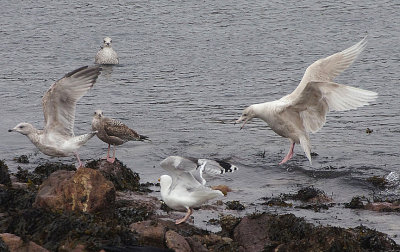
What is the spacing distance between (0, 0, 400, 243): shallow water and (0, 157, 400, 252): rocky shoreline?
1079 mm

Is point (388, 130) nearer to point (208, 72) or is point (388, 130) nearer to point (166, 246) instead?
point (208, 72)

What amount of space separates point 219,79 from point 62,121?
7.92 m

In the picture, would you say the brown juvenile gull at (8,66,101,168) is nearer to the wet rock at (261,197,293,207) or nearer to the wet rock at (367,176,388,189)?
the wet rock at (261,197,293,207)

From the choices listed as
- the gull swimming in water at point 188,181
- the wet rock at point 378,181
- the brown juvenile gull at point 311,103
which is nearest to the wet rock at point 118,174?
the gull swimming in water at point 188,181

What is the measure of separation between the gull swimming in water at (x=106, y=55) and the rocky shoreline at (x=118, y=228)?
9543 mm

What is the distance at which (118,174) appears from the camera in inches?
409

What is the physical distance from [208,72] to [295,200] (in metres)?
8.20

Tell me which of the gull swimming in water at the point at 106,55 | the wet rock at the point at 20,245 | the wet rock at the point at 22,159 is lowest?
the wet rock at the point at 22,159

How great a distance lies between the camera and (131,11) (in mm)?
23594

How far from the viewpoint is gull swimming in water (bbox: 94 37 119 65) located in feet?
61.0

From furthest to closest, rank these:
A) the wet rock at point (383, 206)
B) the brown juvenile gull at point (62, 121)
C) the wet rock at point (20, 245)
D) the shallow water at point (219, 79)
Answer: the shallow water at point (219, 79)
the brown juvenile gull at point (62, 121)
the wet rock at point (383, 206)
the wet rock at point (20, 245)

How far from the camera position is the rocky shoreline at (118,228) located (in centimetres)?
735

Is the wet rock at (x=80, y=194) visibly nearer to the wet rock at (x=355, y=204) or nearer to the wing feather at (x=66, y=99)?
the wing feather at (x=66, y=99)

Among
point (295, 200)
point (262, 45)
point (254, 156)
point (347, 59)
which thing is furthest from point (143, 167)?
point (262, 45)
